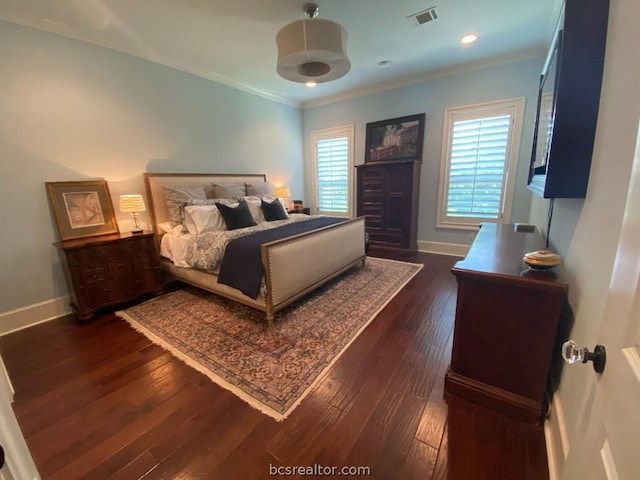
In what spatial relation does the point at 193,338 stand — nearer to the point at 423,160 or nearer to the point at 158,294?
the point at 158,294

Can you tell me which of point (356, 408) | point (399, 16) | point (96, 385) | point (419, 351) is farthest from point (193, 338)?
point (399, 16)

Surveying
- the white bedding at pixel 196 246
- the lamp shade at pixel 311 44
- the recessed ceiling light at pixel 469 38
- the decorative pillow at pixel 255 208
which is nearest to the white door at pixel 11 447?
the white bedding at pixel 196 246

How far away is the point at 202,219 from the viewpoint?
297cm

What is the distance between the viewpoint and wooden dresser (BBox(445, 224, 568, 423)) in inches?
49.8

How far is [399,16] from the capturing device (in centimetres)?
255

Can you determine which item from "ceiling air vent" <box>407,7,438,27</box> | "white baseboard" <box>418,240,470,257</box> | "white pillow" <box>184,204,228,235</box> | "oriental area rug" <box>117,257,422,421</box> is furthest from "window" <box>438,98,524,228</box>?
"white pillow" <box>184,204,228,235</box>

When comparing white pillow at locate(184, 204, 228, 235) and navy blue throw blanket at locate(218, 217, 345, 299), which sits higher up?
white pillow at locate(184, 204, 228, 235)

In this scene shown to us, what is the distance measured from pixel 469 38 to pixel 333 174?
288cm

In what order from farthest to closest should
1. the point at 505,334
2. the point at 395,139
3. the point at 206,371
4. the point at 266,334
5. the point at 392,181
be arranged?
the point at 395,139 < the point at 392,181 < the point at 266,334 < the point at 206,371 < the point at 505,334

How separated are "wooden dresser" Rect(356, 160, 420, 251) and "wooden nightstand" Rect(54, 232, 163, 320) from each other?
10.7 feet

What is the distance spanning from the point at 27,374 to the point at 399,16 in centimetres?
430

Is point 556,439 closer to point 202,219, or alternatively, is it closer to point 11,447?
point 11,447

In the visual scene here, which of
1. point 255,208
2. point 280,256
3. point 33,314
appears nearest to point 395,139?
point 255,208

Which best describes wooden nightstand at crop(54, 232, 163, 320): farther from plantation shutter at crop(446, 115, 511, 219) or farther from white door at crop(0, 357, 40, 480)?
plantation shutter at crop(446, 115, 511, 219)
